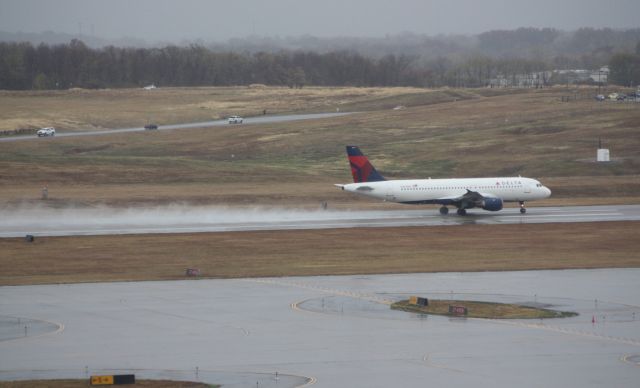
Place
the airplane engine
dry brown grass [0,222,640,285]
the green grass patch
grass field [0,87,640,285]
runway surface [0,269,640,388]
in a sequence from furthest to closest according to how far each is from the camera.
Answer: the airplane engine < grass field [0,87,640,285] < dry brown grass [0,222,640,285] < the green grass patch < runway surface [0,269,640,388]

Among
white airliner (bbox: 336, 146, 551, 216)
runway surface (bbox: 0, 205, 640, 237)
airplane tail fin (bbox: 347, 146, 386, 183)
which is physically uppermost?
airplane tail fin (bbox: 347, 146, 386, 183)

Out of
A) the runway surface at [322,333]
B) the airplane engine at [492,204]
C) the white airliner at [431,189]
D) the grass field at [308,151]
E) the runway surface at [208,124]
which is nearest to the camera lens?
the runway surface at [322,333]

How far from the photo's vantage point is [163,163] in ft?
416

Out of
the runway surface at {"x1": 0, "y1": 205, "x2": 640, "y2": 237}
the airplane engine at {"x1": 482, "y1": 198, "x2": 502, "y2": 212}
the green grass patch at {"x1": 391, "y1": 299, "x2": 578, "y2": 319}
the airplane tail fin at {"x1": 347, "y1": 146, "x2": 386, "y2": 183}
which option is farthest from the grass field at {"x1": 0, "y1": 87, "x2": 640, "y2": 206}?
the green grass patch at {"x1": 391, "y1": 299, "x2": 578, "y2": 319}

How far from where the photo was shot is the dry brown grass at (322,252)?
59.2 meters

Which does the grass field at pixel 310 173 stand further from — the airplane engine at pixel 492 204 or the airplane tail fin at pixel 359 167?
the airplane tail fin at pixel 359 167

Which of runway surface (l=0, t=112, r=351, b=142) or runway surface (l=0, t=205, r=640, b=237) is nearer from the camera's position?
runway surface (l=0, t=205, r=640, b=237)

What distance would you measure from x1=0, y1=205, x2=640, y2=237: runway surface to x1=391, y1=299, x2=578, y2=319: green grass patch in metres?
33.1

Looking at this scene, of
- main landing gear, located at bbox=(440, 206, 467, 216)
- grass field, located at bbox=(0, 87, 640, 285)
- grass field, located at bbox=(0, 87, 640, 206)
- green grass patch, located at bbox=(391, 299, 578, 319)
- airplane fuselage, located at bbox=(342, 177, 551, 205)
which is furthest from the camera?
grass field, located at bbox=(0, 87, 640, 206)

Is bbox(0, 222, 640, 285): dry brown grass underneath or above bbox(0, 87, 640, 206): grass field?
underneath

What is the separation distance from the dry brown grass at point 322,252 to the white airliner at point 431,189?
31.1 ft

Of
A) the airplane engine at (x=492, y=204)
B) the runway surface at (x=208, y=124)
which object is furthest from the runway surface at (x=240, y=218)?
the runway surface at (x=208, y=124)

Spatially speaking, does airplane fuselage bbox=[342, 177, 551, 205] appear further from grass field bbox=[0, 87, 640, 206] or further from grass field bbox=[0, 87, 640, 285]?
grass field bbox=[0, 87, 640, 206]

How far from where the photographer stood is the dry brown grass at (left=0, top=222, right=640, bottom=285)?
59.2m
